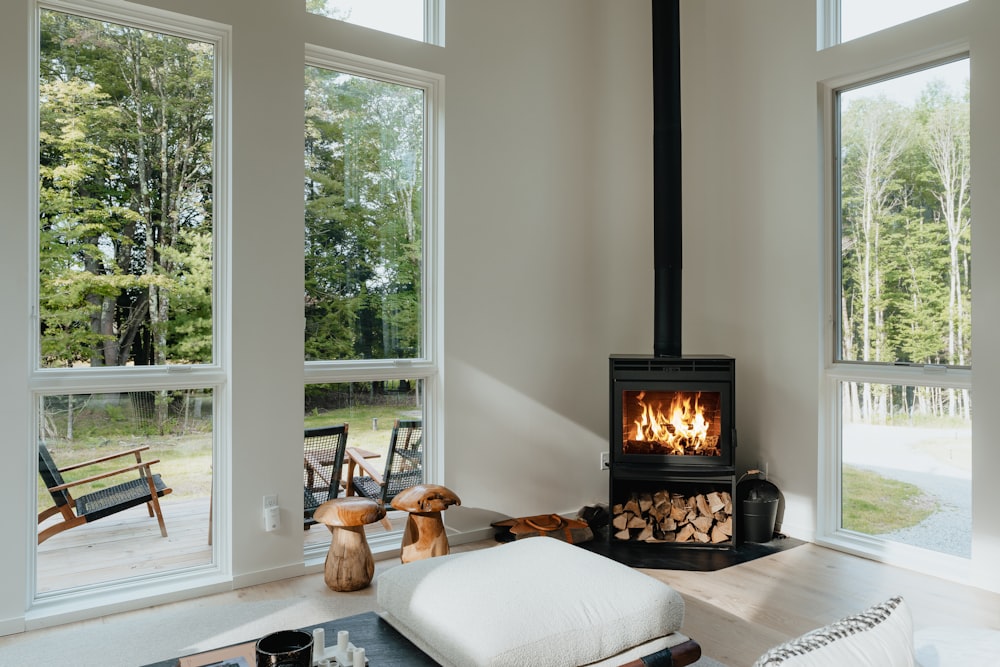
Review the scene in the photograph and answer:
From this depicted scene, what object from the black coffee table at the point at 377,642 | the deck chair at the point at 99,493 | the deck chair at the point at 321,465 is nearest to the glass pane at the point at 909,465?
the deck chair at the point at 321,465

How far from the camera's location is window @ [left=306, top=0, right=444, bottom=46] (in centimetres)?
375

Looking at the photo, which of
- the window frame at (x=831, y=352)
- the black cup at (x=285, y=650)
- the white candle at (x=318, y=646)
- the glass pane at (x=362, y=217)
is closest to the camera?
the black cup at (x=285, y=650)

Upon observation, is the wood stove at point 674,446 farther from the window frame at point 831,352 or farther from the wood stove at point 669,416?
the window frame at point 831,352

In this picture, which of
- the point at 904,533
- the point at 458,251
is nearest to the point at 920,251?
the point at 904,533

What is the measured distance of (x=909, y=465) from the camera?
150 inches

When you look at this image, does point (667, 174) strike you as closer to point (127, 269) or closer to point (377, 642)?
point (127, 269)

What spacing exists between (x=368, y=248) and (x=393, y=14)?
4.29ft

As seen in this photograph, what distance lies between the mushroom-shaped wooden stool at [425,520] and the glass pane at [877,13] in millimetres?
3418

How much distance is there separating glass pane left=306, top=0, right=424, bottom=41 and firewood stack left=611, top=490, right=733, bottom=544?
2.98 metres

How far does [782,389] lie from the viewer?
4297 millimetres

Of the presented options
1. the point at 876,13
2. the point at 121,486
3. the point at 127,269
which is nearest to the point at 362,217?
the point at 127,269

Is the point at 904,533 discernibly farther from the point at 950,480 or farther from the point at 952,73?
the point at 952,73

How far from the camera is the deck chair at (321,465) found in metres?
3.68

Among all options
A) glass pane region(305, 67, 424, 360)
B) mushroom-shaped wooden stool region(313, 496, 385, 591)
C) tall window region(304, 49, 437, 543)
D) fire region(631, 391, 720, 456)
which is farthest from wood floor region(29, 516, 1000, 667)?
glass pane region(305, 67, 424, 360)
